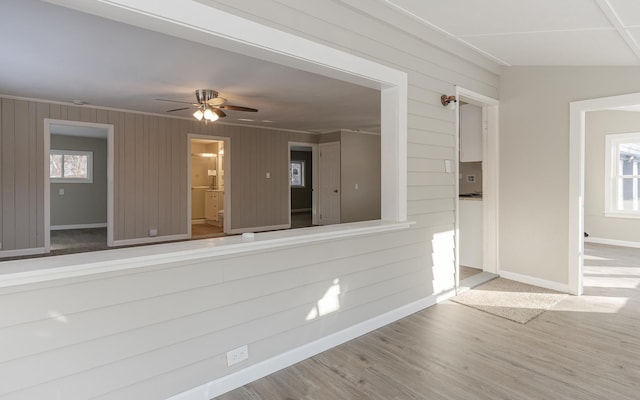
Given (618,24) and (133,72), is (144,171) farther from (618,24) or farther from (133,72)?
(618,24)

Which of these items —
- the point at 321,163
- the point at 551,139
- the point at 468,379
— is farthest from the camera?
the point at 321,163

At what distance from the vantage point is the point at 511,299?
3727 mm

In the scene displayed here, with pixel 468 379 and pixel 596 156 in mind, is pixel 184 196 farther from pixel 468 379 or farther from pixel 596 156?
pixel 596 156

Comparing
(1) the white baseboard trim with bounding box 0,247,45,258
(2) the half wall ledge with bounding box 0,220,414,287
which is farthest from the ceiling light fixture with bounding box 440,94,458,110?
(1) the white baseboard trim with bounding box 0,247,45,258

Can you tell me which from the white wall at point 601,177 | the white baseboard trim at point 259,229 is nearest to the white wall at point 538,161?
the white wall at point 601,177

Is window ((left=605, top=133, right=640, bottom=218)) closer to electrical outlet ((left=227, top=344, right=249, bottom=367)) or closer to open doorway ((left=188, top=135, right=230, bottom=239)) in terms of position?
electrical outlet ((left=227, top=344, right=249, bottom=367))

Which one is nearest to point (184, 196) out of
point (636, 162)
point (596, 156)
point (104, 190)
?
point (104, 190)

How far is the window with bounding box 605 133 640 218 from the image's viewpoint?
6.65 m

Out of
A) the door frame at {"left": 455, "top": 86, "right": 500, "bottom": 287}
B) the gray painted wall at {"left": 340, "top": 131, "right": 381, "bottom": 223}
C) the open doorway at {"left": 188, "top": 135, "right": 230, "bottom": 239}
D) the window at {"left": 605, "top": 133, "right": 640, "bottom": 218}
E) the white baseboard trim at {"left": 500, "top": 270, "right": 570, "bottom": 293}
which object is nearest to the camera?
the white baseboard trim at {"left": 500, "top": 270, "right": 570, "bottom": 293}

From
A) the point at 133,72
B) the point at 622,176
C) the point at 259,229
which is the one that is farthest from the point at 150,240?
the point at 622,176

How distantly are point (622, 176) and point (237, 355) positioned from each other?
314 inches

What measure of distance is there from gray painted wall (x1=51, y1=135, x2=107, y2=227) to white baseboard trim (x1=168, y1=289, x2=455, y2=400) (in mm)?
9519

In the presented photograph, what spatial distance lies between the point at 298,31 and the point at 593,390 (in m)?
2.97

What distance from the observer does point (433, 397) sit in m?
2.07
